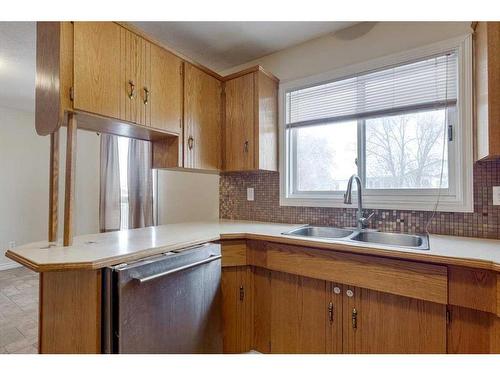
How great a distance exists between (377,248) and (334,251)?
0.72 feet

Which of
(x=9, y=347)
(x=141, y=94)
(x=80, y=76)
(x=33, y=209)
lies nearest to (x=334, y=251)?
(x=141, y=94)

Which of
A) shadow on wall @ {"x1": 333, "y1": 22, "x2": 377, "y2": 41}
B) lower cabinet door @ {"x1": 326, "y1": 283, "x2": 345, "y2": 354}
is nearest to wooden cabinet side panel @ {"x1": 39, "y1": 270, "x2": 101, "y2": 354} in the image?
lower cabinet door @ {"x1": 326, "y1": 283, "x2": 345, "y2": 354}

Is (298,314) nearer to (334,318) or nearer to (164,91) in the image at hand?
(334,318)

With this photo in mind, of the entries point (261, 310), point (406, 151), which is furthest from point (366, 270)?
point (406, 151)

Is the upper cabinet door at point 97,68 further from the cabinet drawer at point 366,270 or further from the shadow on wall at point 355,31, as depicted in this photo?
the shadow on wall at point 355,31

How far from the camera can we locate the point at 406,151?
184cm

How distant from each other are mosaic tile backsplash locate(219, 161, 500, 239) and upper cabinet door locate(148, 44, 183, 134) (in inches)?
34.6

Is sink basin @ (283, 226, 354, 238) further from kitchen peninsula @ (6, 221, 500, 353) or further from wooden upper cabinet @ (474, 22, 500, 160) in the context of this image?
wooden upper cabinet @ (474, 22, 500, 160)

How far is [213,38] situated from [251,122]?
0.76 m

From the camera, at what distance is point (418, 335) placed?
1.23 m

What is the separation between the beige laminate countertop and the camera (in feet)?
3.43

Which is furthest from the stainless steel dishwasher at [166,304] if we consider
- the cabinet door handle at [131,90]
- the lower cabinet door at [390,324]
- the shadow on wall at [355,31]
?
the shadow on wall at [355,31]

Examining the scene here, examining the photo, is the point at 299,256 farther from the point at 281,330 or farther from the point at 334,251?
the point at 281,330

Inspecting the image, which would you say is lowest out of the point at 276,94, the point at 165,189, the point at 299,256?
the point at 299,256
